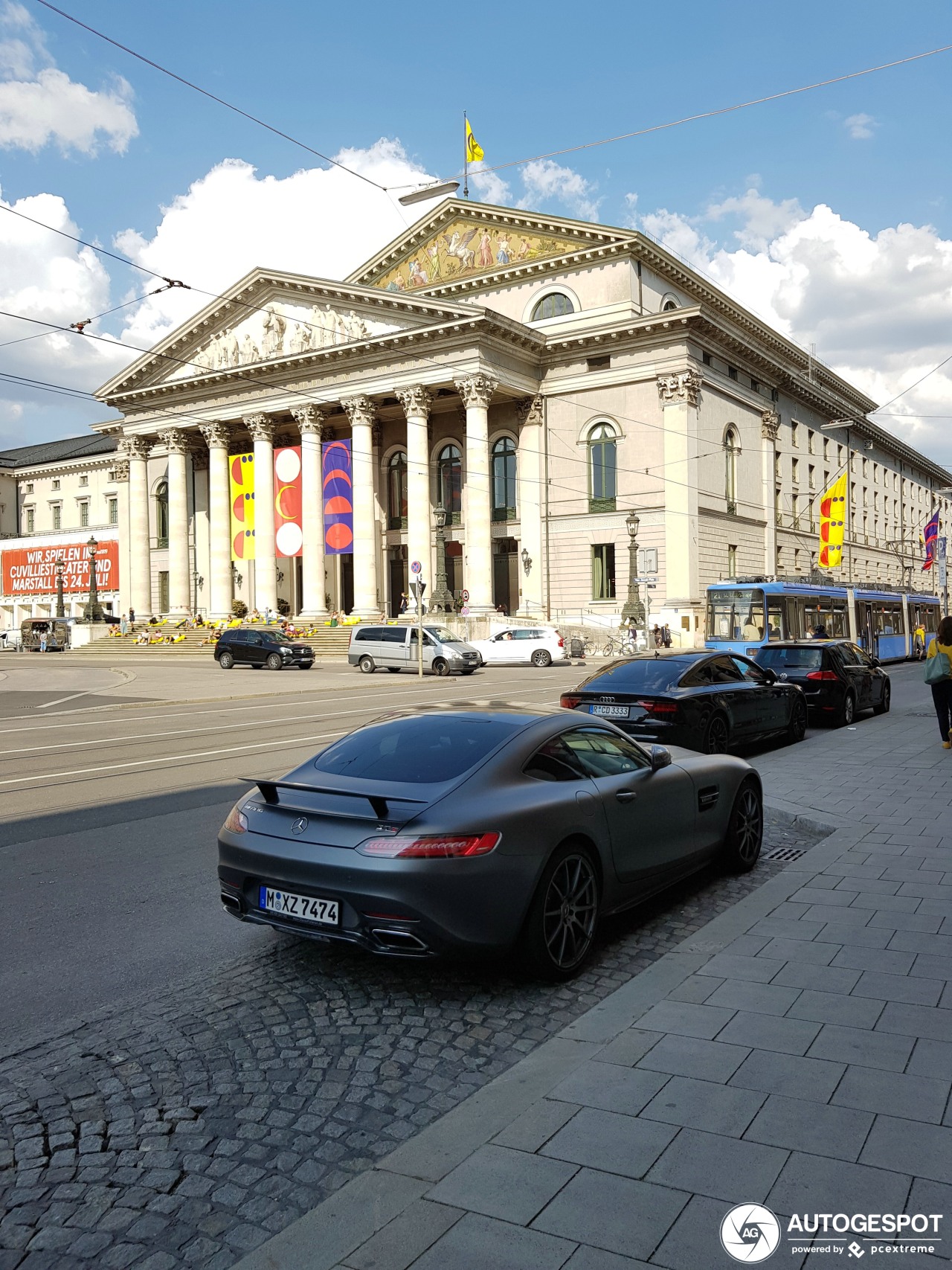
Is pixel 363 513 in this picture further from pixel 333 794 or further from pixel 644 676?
pixel 333 794

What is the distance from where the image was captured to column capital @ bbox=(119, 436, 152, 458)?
60844 mm

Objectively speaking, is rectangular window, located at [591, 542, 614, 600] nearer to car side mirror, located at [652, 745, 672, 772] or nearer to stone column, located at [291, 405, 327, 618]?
stone column, located at [291, 405, 327, 618]

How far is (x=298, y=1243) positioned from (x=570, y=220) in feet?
171

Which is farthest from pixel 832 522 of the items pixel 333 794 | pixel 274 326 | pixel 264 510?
pixel 274 326

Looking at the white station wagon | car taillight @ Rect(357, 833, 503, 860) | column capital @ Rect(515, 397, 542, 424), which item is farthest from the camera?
column capital @ Rect(515, 397, 542, 424)

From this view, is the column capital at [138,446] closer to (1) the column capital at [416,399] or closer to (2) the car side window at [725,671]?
(1) the column capital at [416,399]

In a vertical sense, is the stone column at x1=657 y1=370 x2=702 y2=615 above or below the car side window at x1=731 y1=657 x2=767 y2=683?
above

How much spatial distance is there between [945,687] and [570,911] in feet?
33.4

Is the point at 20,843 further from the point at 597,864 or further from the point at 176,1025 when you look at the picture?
the point at 597,864

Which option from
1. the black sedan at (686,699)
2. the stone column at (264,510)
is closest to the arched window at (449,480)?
the stone column at (264,510)

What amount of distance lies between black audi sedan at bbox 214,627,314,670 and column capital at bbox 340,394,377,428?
1486 centimetres

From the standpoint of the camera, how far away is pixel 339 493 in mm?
50250

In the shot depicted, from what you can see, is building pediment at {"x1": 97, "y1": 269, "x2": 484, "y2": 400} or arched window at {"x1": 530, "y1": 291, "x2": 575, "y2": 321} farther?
arched window at {"x1": 530, "y1": 291, "x2": 575, "y2": 321}

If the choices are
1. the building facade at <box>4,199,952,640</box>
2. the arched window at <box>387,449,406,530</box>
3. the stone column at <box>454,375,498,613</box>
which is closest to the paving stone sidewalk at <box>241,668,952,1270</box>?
the stone column at <box>454,375,498,613</box>
